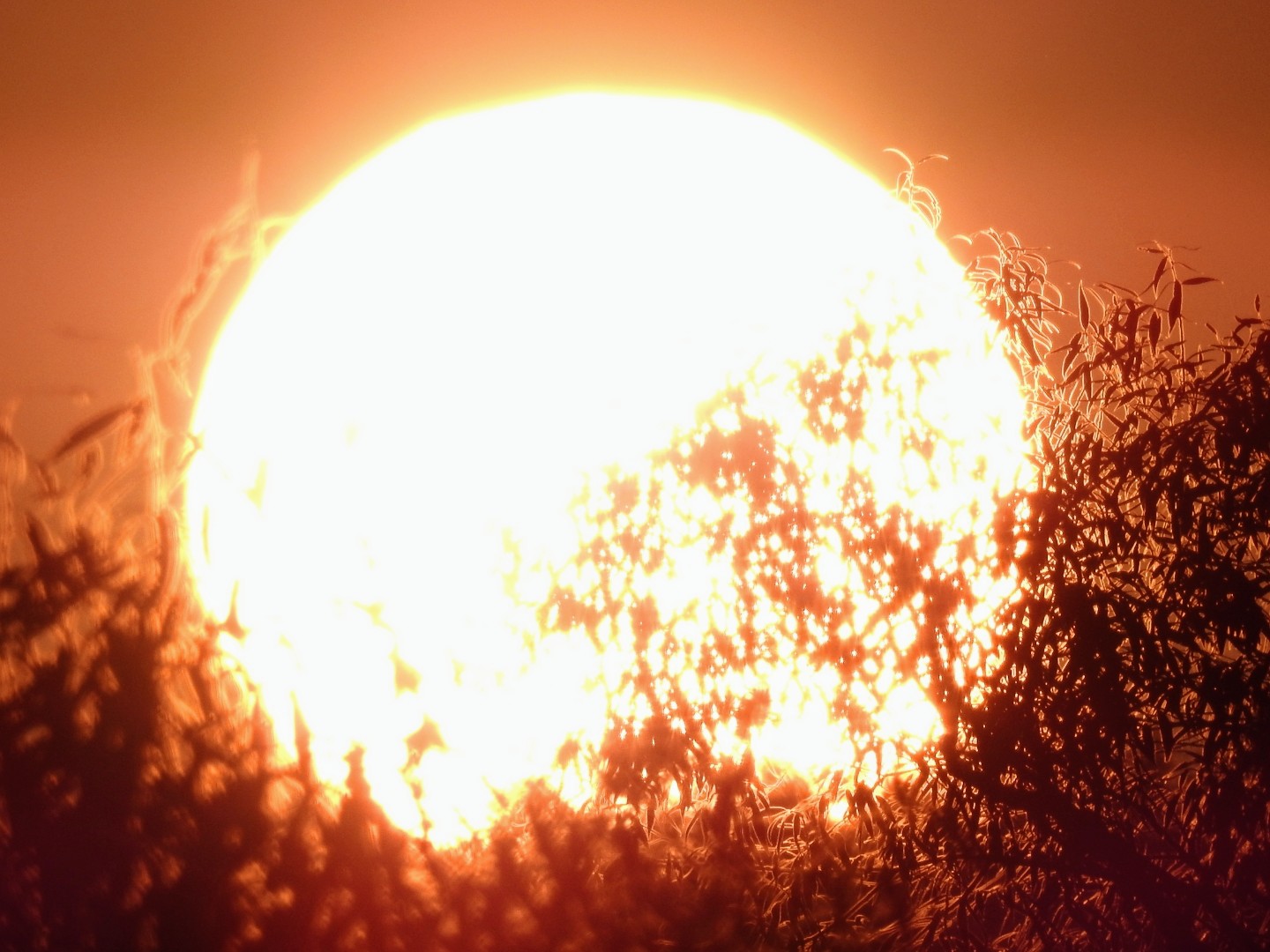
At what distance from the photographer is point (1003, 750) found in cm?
365

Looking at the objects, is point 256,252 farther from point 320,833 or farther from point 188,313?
point 320,833

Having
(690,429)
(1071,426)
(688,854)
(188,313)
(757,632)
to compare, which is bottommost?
(688,854)

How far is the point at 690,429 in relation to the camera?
3635 mm

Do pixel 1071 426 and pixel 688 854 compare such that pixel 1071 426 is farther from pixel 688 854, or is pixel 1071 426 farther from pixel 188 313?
pixel 188 313

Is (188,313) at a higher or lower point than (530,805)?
higher

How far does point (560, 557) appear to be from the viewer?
11.8 ft

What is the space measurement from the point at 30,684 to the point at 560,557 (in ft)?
4.66

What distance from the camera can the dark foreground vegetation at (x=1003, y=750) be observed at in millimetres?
2949

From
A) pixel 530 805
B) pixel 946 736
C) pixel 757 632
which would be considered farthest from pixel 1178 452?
pixel 530 805

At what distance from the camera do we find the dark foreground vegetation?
2.95 metres

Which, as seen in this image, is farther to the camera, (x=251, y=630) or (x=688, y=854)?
(x=688, y=854)

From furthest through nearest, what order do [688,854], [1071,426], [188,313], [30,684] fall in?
[1071,426]
[688,854]
[188,313]
[30,684]

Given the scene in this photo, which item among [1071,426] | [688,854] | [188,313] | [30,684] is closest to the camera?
[30,684]

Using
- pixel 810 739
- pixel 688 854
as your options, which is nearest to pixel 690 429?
pixel 810 739
